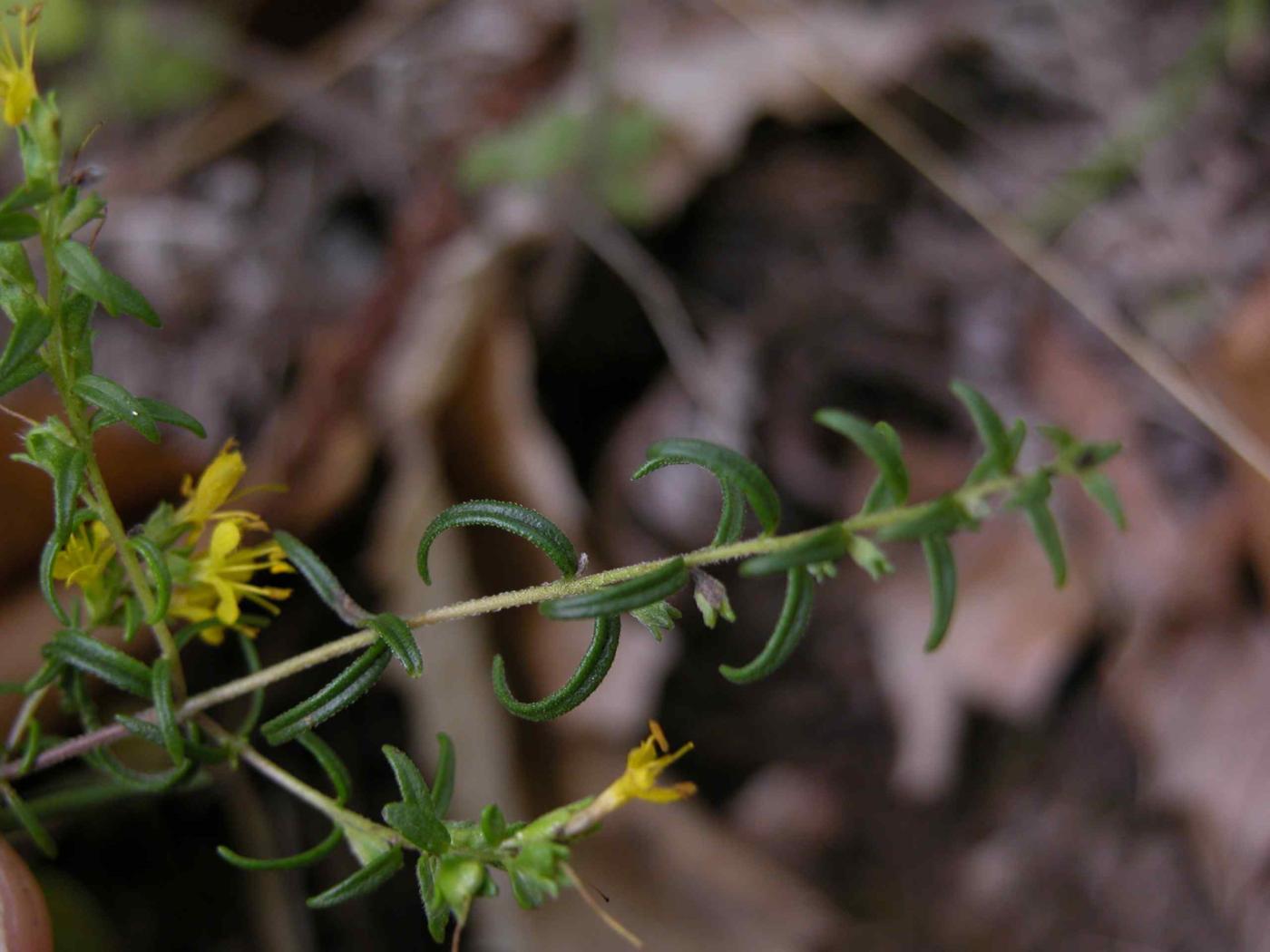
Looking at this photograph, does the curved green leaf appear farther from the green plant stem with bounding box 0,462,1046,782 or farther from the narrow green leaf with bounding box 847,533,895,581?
the narrow green leaf with bounding box 847,533,895,581

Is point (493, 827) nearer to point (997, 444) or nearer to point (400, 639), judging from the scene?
point (400, 639)

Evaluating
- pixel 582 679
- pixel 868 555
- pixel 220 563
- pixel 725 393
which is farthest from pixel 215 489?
pixel 725 393

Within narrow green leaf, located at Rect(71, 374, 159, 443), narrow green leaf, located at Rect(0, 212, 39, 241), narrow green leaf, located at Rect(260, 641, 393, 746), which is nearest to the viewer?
narrow green leaf, located at Rect(0, 212, 39, 241)

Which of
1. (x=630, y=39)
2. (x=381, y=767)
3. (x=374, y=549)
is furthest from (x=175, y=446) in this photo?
(x=630, y=39)

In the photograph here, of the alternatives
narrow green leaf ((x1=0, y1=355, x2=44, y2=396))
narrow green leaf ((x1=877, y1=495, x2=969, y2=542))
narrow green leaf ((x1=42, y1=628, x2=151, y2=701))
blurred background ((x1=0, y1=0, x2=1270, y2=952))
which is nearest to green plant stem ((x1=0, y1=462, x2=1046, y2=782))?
narrow green leaf ((x1=877, y1=495, x2=969, y2=542))

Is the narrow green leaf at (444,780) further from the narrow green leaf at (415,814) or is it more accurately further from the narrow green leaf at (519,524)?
the narrow green leaf at (519,524)

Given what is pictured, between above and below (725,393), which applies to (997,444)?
above
